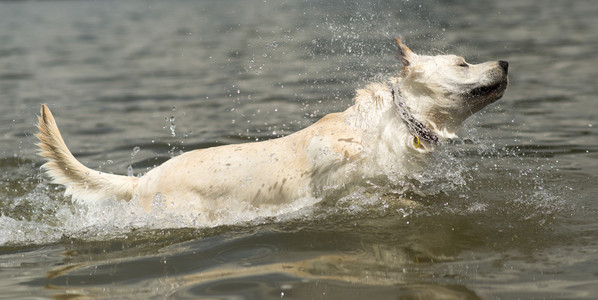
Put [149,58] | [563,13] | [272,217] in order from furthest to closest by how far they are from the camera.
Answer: [563,13]
[149,58]
[272,217]

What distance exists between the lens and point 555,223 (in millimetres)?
5422

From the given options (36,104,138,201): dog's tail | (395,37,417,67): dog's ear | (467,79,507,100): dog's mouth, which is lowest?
(36,104,138,201): dog's tail

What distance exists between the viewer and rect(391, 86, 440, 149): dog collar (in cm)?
555

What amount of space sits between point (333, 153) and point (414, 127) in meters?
0.73

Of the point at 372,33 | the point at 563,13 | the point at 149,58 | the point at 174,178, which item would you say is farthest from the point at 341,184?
the point at 563,13

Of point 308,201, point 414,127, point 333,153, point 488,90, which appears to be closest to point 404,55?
point 414,127

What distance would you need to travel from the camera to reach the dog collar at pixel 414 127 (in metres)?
5.55

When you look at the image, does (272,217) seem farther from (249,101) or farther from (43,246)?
(249,101)

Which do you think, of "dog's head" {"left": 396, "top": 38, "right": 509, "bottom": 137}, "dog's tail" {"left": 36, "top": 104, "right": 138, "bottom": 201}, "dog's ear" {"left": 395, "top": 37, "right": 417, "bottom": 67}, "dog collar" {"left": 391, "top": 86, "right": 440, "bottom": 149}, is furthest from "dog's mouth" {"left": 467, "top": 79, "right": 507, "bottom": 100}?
"dog's tail" {"left": 36, "top": 104, "right": 138, "bottom": 201}

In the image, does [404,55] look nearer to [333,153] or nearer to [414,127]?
[414,127]

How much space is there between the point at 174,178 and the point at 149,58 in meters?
13.3

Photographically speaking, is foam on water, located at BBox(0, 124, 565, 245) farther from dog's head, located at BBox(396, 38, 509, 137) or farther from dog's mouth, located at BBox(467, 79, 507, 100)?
dog's mouth, located at BBox(467, 79, 507, 100)

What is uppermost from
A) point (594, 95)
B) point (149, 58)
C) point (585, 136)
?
point (149, 58)

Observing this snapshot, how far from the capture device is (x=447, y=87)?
5.50m
